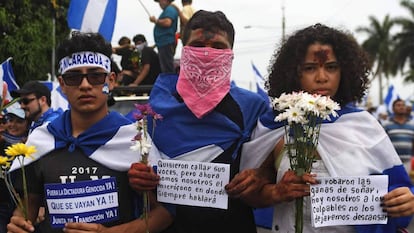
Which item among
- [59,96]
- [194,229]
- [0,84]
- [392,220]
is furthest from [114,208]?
[59,96]

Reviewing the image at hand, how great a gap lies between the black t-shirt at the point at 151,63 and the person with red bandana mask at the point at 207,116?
5901mm

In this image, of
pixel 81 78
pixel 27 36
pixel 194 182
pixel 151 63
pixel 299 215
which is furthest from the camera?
pixel 27 36

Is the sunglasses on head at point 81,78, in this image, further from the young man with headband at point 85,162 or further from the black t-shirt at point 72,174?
the black t-shirt at point 72,174

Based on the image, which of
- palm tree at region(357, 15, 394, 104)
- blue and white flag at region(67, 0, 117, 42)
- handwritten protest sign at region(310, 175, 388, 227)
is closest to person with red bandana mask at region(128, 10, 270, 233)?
handwritten protest sign at region(310, 175, 388, 227)

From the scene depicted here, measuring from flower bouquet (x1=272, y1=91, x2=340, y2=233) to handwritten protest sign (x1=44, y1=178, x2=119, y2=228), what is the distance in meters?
0.94

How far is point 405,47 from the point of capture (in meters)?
62.4

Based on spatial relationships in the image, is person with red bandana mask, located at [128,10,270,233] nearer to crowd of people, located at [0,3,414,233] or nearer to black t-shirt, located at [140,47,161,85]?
crowd of people, located at [0,3,414,233]

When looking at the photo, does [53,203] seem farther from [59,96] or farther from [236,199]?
[59,96]

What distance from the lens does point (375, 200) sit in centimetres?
294

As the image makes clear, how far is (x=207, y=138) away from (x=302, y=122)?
74 cm

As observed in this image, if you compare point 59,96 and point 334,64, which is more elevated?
point 334,64

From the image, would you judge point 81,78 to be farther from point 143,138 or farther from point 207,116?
point 207,116

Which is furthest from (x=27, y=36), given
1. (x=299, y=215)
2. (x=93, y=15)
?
(x=299, y=215)

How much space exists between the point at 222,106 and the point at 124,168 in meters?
0.64
